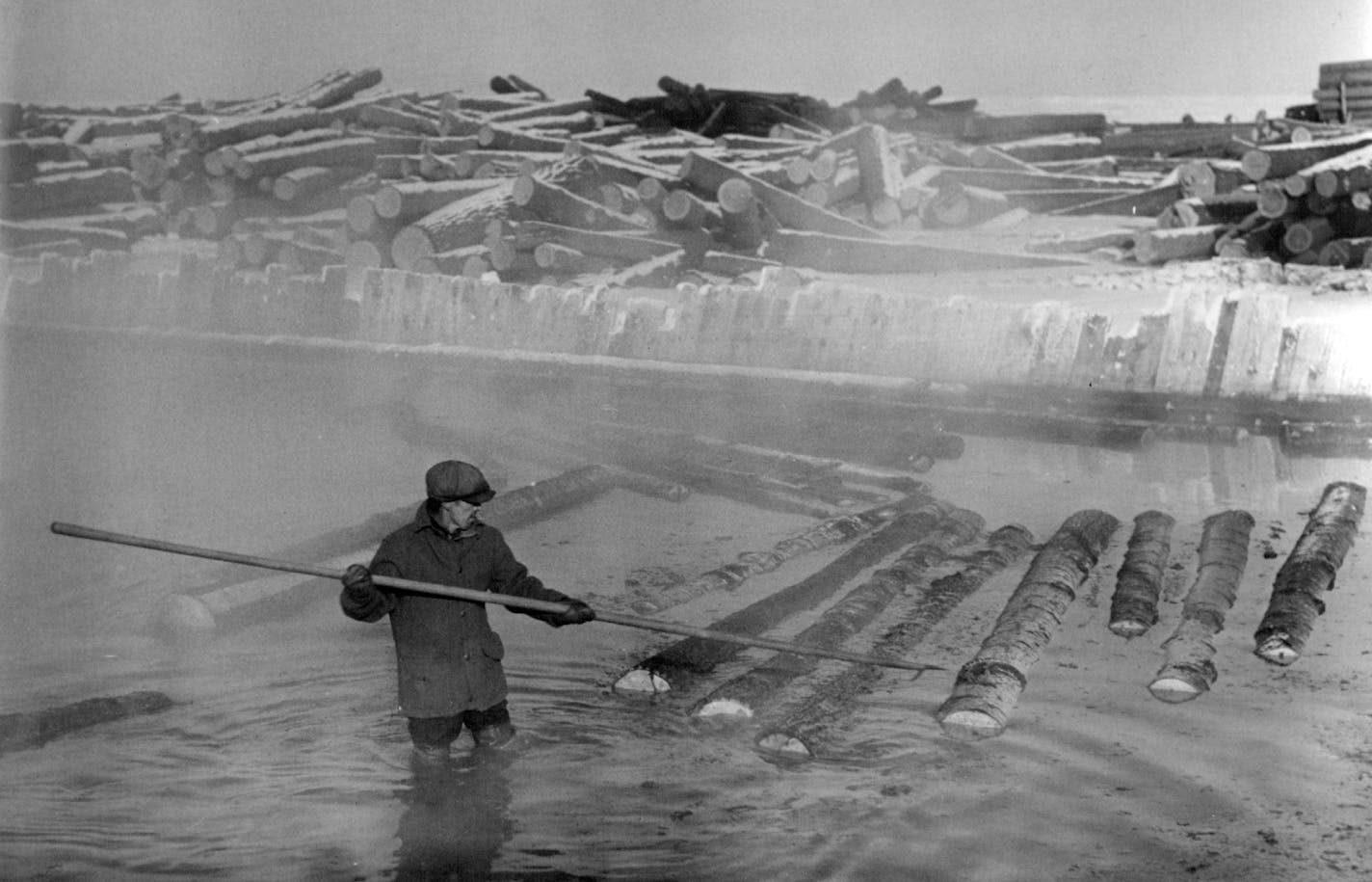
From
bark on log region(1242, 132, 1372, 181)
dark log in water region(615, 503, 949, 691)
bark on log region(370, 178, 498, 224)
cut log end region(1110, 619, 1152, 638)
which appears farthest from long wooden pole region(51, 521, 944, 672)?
bark on log region(1242, 132, 1372, 181)

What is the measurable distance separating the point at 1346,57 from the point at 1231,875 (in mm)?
19743

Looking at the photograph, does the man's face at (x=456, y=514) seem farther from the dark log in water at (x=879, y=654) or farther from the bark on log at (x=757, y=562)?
the bark on log at (x=757, y=562)

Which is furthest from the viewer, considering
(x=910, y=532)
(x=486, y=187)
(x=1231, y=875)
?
(x=486, y=187)

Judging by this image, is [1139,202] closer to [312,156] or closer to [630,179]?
[630,179]

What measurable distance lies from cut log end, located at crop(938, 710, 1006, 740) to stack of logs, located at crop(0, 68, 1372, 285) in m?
9.92

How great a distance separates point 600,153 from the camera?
712 inches

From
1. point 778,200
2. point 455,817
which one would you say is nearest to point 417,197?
point 778,200

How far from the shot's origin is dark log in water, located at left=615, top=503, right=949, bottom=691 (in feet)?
23.1

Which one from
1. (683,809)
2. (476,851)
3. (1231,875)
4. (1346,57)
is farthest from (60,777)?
(1346,57)

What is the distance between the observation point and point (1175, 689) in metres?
6.95

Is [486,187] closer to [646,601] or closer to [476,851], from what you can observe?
[646,601]

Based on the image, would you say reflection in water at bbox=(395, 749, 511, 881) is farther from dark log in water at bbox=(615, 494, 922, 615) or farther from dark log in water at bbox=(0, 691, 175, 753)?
dark log in water at bbox=(615, 494, 922, 615)

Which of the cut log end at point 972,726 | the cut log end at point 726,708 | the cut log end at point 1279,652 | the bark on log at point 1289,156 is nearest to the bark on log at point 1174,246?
the bark on log at point 1289,156

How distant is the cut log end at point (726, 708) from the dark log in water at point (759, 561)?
156 cm
